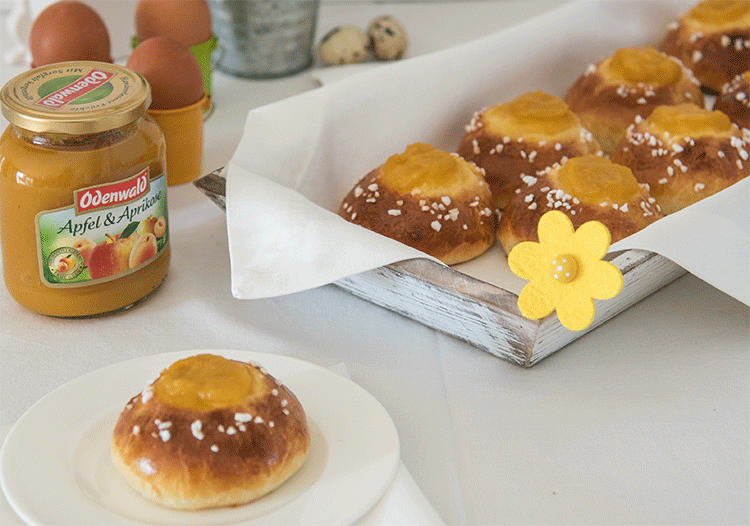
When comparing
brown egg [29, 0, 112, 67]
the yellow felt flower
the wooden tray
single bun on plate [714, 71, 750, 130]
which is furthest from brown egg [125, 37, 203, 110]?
single bun on plate [714, 71, 750, 130]

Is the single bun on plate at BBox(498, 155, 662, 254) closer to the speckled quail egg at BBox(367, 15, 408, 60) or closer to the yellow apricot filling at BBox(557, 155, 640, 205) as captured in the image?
the yellow apricot filling at BBox(557, 155, 640, 205)

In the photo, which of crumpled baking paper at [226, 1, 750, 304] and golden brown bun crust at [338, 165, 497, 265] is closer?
crumpled baking paper at [226, 1, 750, 304]

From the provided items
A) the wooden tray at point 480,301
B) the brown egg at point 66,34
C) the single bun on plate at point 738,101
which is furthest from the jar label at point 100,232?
the single bun on plate at point 738,101

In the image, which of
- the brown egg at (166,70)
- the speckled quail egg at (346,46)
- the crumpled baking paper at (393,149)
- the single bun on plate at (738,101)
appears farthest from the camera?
the speckled quail egg at (346,46)

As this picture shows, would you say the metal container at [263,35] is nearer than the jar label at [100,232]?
No

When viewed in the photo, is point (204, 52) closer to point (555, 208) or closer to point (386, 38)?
point (386, 38)

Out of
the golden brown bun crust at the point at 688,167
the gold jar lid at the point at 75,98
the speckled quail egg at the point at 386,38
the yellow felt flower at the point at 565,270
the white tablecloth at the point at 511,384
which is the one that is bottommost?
the white tablecloth at the point at 511,384

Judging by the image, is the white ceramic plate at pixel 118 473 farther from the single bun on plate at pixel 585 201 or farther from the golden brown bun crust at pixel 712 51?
the golden brown bun crust at pixel 712 51
